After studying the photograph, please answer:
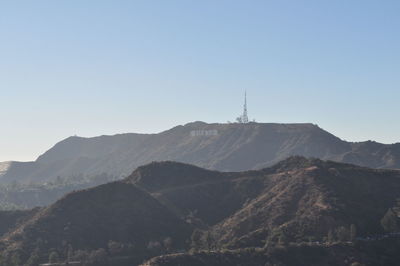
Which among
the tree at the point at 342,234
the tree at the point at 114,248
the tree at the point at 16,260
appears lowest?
the tree at the point at 16,260

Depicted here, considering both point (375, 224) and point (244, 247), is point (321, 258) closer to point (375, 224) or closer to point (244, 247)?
point (244, 247)

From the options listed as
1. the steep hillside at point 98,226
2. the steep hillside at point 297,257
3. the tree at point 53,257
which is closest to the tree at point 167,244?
the steep hillside at point 98,226

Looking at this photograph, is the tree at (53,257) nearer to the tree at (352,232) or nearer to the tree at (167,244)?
the tree at (167,244)

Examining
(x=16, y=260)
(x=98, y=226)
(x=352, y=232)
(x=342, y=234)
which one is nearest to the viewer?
(x=16, y=260)

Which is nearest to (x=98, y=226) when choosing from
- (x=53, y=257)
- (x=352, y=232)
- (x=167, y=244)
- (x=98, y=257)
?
(x=98, y=257)

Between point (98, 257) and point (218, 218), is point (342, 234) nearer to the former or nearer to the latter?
point (218, 218)

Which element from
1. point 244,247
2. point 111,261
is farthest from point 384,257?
point 111,261

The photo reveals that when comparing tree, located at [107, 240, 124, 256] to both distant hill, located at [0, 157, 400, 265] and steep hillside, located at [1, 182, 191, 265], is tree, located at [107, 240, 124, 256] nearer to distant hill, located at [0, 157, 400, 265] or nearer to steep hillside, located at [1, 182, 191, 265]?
distant hill, located at [0, 157, 400, 265]

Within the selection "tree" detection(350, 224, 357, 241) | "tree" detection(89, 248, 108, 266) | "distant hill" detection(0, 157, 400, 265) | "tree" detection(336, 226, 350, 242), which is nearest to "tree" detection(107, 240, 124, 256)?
"distant hill" detection(0, 157, 400, 265)
